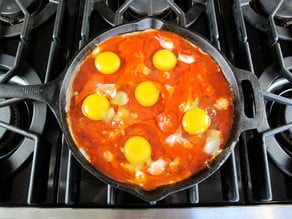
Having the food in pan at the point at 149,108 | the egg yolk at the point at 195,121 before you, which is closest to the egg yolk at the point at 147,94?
the food in pan at the point at 149,108

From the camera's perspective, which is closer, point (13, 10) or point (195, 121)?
point (195, 121)

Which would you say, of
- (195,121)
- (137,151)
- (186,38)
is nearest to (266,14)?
(186,38)

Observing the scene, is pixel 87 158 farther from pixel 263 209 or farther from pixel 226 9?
pixel 226 9

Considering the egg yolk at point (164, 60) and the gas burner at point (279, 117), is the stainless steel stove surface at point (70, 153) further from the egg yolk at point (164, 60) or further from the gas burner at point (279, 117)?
the egg yolk at point (164, 60)

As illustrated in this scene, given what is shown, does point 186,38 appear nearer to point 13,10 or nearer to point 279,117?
point 279,117

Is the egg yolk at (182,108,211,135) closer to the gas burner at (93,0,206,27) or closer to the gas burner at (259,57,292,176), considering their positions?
the gas burner at (259,57,292,176)

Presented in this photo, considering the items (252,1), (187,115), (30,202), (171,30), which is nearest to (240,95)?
(187,115)

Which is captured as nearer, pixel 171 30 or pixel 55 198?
pixel 55 198
